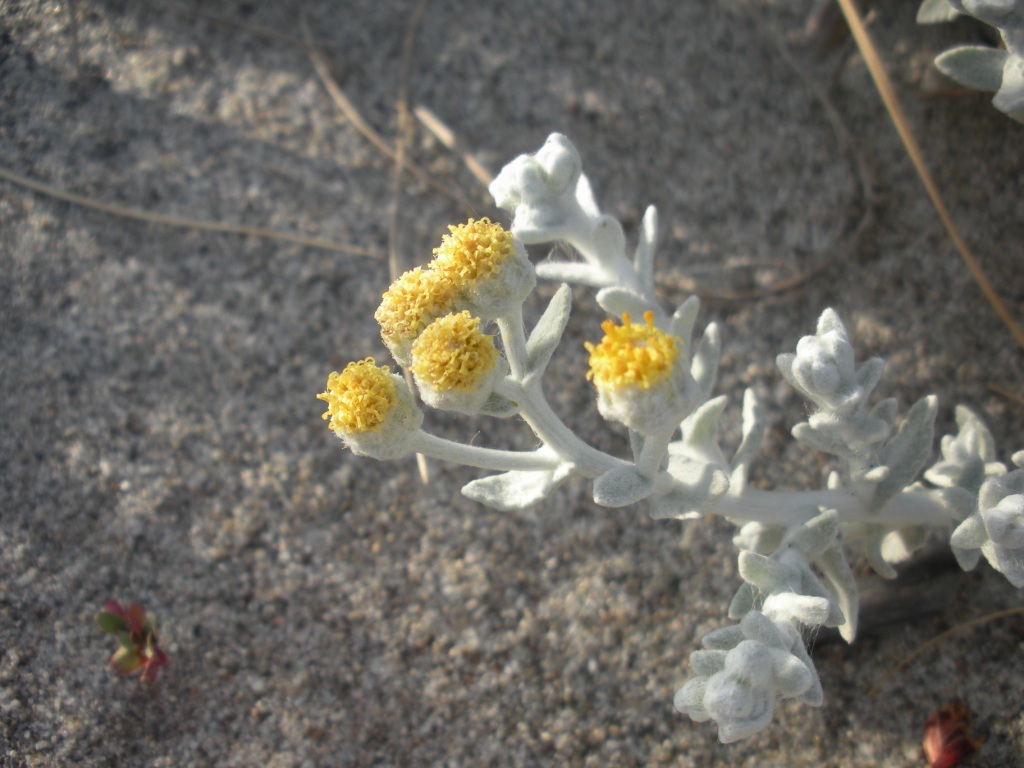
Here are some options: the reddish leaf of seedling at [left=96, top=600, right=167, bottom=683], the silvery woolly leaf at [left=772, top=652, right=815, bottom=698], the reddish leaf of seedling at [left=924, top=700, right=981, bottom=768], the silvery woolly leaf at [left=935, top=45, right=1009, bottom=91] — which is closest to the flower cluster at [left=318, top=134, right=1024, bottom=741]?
the silvery woolly leaf at [left=772, top=652, right=815, bottom=698]

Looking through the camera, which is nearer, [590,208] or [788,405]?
[590,208]

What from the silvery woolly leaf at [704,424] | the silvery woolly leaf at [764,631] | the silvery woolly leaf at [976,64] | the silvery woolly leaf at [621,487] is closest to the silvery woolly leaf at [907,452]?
the silvery woolly leaf at [704,424]

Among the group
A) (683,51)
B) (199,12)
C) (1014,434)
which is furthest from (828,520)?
(199,12)

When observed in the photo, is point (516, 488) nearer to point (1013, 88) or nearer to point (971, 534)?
point (971, 534)

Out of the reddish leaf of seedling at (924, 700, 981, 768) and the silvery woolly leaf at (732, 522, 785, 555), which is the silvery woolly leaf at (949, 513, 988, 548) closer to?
the silvery woolly leaf at (732, 522, 785, 555)

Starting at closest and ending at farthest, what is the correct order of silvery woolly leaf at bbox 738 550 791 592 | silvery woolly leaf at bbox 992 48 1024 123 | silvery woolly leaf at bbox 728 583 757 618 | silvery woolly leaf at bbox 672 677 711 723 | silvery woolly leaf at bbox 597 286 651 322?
silvery woolly leaf at bbox 672 677 711 723 → silvery woolly leaf at bbox 738 550 791 592 → silvery woolly leaf at bbox 728 583 757 618 → silvery woolly leaf at bbox 597 286 651 322 → silvery woolly leaf at bbox 992 48 1024 123

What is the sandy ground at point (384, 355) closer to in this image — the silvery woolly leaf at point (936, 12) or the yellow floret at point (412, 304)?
the silvery woolly leaf at point (936, 12)

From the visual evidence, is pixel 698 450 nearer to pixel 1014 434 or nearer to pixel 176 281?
pixel 1014 434
